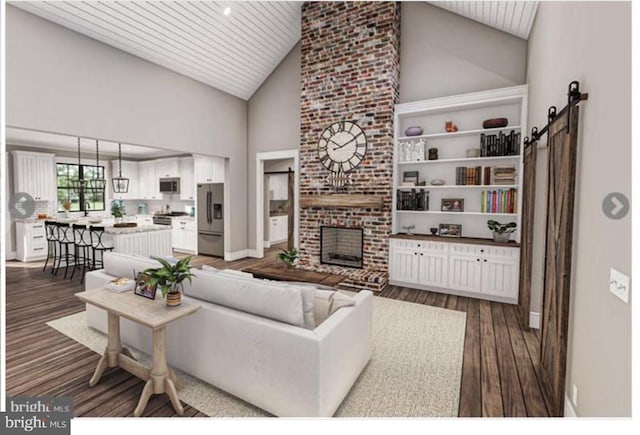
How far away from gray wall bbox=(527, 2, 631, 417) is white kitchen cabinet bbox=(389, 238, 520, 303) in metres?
2.25

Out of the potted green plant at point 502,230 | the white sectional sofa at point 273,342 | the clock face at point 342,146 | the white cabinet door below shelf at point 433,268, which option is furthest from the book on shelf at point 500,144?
the white sectional sofa at point 273,342

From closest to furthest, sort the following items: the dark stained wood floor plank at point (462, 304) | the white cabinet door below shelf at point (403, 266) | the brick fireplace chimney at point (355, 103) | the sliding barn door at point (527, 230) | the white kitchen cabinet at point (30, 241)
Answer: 1. the sliding barn door at point (527, 230)
2. the dark stained wood floor plank at point (462, 304)
3. the white cabinet door below shelf at point (403, 266)
4. the brick fireplace chimney at point (355, 103)
5. the white kitchen cabinet at point (30, 241)

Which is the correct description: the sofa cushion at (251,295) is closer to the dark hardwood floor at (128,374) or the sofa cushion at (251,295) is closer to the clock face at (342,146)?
the dark hardwood floor at (128,374)

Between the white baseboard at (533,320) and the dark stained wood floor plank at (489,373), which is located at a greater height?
the white baseboard at (533,320)

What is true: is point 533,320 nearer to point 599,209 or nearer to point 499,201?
point 499,201

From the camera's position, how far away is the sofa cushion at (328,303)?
7.65ft

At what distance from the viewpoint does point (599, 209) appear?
5.27ft

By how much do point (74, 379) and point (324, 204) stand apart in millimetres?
3873

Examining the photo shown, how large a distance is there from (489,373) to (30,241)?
8.90 meters

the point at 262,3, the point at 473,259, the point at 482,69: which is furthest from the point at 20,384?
the point at 482,69

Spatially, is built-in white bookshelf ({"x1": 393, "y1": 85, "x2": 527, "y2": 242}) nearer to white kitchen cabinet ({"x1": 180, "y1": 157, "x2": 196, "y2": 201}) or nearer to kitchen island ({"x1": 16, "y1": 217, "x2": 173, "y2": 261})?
kitchen island ({"x1": 16, "y1": 217, "x2": 173, "y2": 261})

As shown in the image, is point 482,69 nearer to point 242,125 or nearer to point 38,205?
point 242,125

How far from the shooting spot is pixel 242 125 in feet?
22.4

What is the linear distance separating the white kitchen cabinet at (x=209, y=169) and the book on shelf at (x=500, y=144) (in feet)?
16.4
